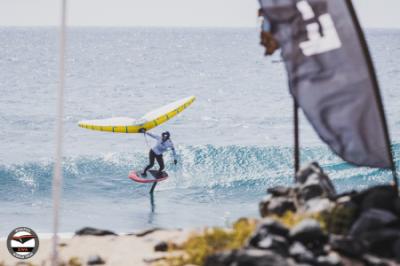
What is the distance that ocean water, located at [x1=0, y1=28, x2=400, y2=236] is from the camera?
34.1m

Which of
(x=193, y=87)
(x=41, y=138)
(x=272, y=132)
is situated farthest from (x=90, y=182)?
(x=193, y=87)

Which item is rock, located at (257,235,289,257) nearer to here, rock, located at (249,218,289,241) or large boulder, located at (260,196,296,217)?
rock, located at (249,218,289,241)

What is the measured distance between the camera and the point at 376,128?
1227 centimetres

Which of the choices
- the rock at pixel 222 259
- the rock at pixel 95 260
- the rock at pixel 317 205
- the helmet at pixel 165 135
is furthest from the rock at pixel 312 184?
the helmet at pixel 165 135

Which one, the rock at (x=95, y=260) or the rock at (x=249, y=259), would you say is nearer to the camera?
the rock at (x=249, y=259)

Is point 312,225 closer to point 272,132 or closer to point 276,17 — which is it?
point 276,17

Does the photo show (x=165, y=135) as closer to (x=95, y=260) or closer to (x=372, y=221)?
(x=95, y=260)

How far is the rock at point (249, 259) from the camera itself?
9.30 metres

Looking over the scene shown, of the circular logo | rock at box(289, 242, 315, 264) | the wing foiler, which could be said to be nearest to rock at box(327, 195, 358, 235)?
rock at box(289, 242, 315, 264)

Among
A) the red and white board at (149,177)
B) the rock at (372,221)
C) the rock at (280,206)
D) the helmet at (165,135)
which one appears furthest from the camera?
the red and white board at (149,177)

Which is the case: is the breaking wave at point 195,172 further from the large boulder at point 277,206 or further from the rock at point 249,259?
the rock at point 249,259

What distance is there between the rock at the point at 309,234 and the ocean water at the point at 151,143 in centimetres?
758

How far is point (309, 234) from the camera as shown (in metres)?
10.5

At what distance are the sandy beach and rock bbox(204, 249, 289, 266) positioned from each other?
3.00 m
